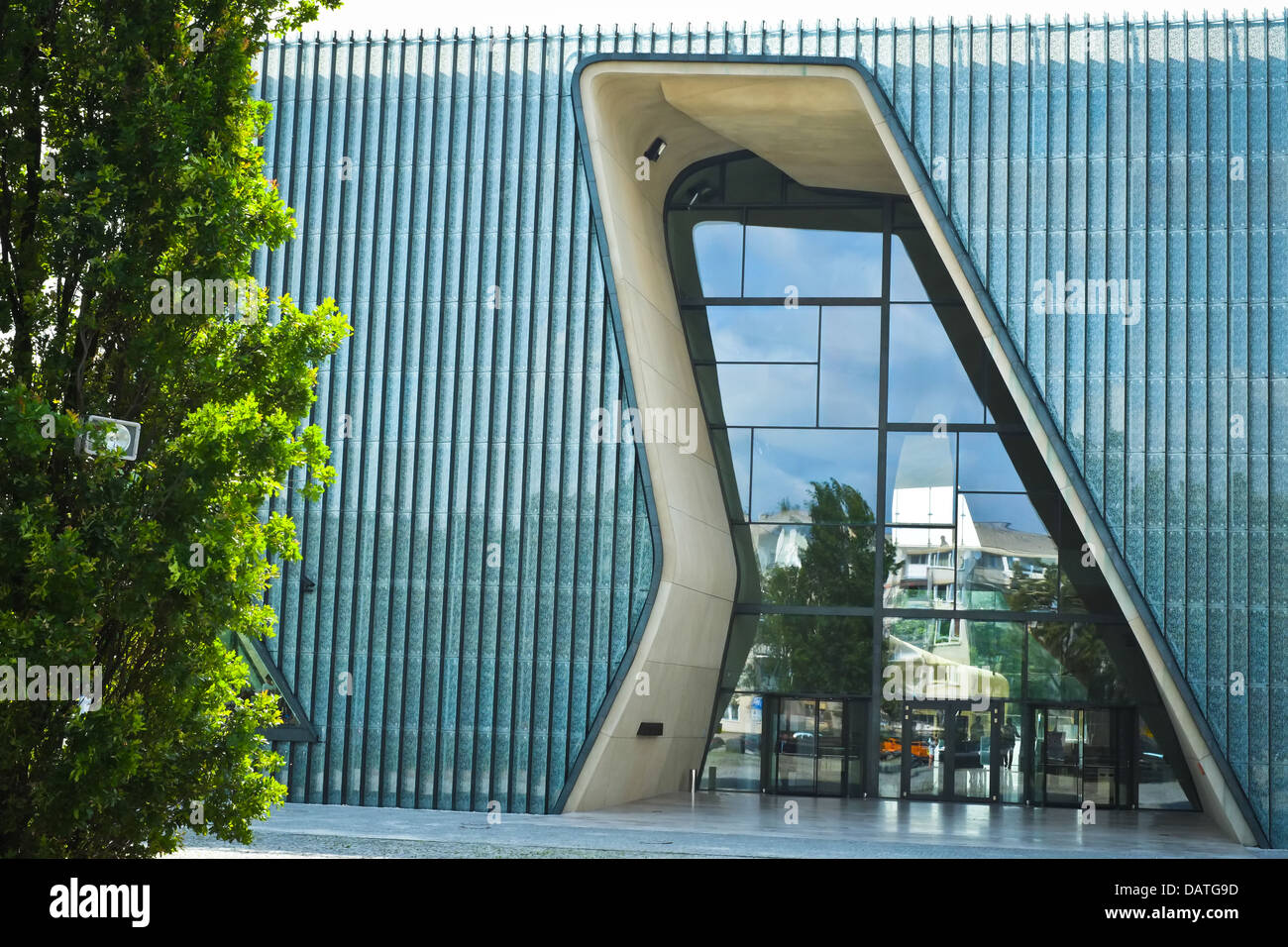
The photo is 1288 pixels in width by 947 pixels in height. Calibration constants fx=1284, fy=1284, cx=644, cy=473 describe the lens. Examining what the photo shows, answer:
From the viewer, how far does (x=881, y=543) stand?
830 inches

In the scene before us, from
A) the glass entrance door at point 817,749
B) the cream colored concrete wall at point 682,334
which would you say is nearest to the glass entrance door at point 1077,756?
the cream colored concrete wall at point 682,334

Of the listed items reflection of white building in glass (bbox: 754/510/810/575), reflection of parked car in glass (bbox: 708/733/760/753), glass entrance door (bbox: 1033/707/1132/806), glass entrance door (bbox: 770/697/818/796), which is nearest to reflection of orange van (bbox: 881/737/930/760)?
Answer: glass entrance door (bbox: 770/697/818/796)

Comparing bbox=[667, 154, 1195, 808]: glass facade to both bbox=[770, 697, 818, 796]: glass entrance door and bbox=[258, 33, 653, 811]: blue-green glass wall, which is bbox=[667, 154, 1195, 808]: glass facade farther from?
bbox=[258, 33, 653, 811]: blue-green glass wall

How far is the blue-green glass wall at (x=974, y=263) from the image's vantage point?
56.2 ft

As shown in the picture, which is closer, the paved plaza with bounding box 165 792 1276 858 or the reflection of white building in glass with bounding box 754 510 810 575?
the paved plaza with bounding box 165 792 1276 858

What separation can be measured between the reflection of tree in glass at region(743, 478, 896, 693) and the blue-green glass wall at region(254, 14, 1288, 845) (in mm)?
4194

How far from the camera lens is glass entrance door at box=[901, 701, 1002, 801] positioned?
68.8 ft

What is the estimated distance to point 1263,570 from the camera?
16.8 meters

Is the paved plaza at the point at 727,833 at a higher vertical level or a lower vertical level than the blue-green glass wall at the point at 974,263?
lower

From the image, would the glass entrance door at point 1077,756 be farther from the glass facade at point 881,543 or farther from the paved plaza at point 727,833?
the paved plaza at point 727,833

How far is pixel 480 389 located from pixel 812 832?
772 centimetres

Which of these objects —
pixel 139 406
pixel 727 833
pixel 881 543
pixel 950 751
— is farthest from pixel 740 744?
pixel 139 406

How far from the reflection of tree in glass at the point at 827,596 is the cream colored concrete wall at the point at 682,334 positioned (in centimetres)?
102
